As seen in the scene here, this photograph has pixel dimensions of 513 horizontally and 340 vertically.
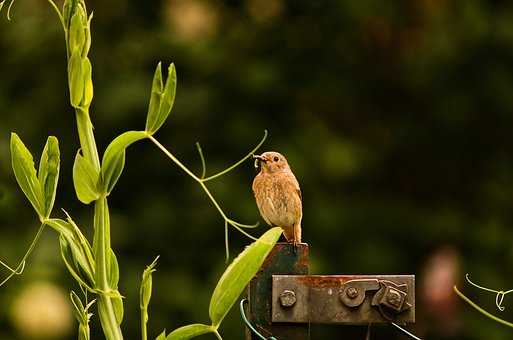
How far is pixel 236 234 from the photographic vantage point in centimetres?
393

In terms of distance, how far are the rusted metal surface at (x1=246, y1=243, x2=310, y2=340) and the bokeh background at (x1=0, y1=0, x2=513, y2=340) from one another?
203cm

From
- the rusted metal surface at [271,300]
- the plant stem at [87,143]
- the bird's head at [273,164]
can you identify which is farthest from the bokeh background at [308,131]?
the plant stem at [87,143]

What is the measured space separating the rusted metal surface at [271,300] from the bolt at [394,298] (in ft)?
0.30

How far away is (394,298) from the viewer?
4.27 ft

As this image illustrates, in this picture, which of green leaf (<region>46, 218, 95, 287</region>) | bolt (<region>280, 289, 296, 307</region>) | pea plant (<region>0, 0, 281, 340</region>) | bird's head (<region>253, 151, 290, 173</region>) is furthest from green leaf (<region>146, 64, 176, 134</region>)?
bird's head (<region>253, 151, 290, 173</region>)

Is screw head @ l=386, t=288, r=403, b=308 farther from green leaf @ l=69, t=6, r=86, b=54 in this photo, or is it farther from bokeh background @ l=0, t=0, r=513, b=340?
bokeh background @ l=0, t=0, r=513, b=340

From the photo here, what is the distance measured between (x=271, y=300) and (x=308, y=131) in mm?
2761

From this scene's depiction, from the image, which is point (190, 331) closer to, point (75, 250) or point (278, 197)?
point (75, 250)

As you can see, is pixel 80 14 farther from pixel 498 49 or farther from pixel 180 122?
pixel 498 49

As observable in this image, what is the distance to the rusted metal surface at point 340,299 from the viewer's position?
4.32ft

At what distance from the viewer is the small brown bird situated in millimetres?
1527

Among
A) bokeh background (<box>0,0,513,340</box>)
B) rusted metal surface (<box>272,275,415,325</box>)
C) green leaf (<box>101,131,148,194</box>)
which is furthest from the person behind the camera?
bokeh background (<box>0,0,513,340</box>)

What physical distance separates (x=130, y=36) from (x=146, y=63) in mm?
174

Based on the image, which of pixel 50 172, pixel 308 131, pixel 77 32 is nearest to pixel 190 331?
pixel 50 172
